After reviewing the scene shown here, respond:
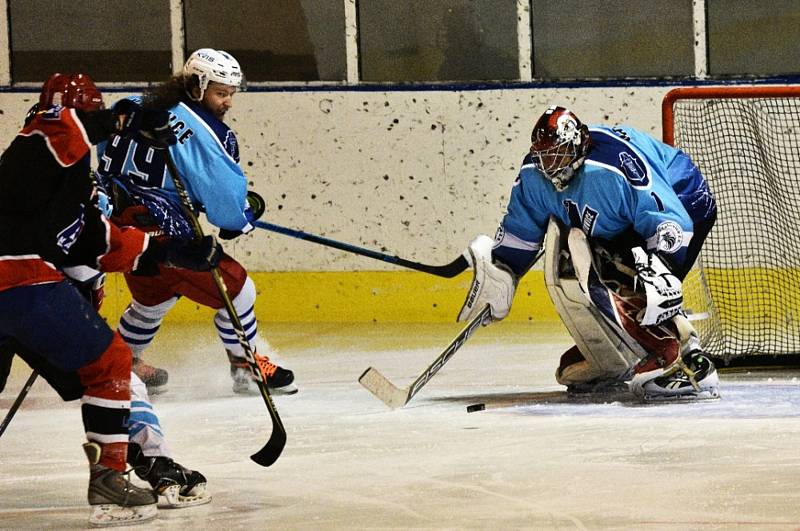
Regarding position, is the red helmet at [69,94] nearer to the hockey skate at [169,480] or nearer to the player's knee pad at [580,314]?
the hockey skate at [169,480]

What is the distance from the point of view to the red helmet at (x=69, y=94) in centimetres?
333

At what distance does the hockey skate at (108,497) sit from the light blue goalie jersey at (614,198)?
2.08 m

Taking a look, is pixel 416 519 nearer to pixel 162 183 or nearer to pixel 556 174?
pixel 556 174

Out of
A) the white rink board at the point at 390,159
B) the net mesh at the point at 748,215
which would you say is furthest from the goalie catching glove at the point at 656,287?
the white rink board at the point at 390,159

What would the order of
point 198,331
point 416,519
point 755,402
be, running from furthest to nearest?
1. point 198,331
2. point 755,402
3. point 416,519

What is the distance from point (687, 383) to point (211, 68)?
1.86 meters

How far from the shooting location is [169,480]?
3.31 meters

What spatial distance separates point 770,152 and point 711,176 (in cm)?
38

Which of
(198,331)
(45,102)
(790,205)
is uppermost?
(45,102)

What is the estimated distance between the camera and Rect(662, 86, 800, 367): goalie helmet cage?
19.3 feet

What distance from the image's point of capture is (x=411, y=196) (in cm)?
719

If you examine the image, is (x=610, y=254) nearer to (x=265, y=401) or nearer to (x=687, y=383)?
(x=687, y=383)

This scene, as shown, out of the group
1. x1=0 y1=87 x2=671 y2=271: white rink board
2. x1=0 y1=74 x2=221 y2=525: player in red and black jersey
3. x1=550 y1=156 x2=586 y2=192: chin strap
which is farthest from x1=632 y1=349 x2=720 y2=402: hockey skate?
x1=0 y1=87 x2=671 y2=271: white rink board

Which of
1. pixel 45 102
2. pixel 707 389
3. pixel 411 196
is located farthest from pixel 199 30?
pixel 45 102
